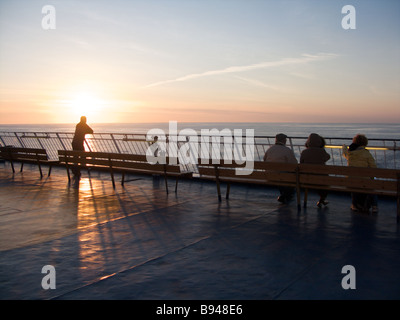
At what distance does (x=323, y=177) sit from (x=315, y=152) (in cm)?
107

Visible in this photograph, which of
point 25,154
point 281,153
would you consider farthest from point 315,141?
point 25,154

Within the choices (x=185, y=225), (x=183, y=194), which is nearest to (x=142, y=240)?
(x=185, y=225)

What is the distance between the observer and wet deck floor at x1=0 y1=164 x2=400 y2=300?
3.93 meters

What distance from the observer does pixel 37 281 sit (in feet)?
13.7

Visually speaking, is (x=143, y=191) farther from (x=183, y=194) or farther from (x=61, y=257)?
(x=61, y=257)

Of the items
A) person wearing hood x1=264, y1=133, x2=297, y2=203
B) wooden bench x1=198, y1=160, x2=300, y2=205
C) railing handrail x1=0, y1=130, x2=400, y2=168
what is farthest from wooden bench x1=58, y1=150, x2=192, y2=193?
person wearing hood x1=264, y1=133, x2=297, y2=203

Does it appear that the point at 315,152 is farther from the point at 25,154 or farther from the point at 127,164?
the point at 25,154

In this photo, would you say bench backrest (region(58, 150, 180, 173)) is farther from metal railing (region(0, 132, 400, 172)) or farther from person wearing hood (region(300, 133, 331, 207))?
person wearing hood (region(300, 133, 331, 207))

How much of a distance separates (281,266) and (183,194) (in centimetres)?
490

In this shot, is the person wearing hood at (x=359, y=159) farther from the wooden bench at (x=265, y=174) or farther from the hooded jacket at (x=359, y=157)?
the wooden bench at (x=265, y=174)

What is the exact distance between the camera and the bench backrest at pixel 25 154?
1264 cm

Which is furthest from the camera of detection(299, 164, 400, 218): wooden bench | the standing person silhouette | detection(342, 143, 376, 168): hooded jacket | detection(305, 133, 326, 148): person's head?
the standing person silhouette

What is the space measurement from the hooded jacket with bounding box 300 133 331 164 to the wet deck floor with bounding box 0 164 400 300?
0.86m
